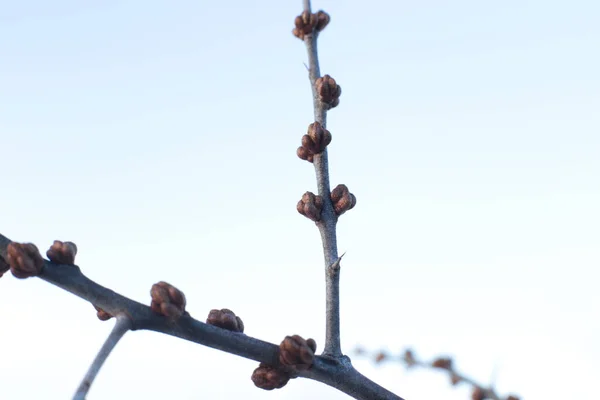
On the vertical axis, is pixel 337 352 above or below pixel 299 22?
below

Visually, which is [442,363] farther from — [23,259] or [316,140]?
[23,259]

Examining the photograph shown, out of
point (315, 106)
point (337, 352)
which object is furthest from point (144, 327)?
point (315, 106)

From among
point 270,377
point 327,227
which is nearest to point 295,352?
point 270,377

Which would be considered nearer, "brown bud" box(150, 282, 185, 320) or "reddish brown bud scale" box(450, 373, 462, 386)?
"brown bud" box(150, 282, 185, 320)

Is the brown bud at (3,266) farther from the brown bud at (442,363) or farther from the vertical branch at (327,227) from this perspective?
the brown bud at (442,363)

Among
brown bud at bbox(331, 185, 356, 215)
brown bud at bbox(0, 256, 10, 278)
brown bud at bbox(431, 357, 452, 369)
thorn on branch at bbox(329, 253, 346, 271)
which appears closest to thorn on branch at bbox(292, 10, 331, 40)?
brown bud at bbox(331, 185, 356, 215)

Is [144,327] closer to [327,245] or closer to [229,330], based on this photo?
[229,330]

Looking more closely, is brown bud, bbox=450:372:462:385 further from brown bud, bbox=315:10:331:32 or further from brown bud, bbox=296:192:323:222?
brown bud, bbox=315:10:331:32

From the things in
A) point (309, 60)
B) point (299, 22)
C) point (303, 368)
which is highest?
point (299, 22)
